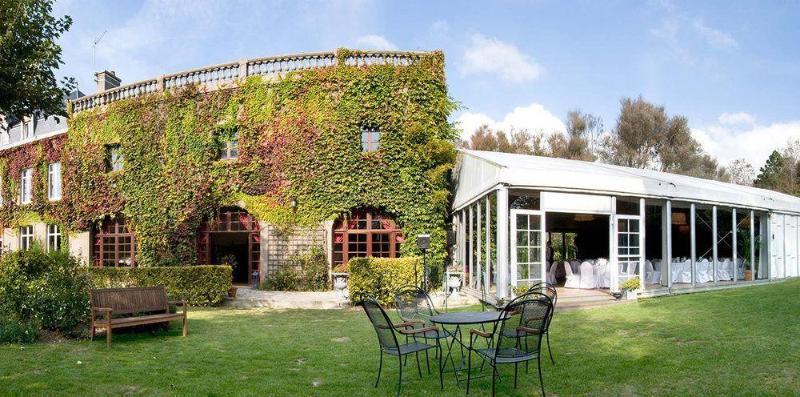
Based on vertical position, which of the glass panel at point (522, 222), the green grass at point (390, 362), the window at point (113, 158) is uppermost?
the window at point (113, 158)

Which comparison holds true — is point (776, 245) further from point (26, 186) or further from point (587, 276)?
point (26, 186)

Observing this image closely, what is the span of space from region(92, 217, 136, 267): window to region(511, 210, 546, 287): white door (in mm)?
13312

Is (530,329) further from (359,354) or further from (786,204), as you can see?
(786,204)

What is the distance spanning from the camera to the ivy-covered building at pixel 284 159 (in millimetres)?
15586

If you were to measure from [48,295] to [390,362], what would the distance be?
17.2ft

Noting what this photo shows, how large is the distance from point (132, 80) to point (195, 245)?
6.15 meters

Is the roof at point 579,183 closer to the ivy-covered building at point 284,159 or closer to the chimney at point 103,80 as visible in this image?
the ivy-covered building at point 284,159

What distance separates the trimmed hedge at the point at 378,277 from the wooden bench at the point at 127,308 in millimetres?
4186

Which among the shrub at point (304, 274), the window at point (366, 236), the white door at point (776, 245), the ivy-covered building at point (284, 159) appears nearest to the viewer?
the white door at point (776, 245)

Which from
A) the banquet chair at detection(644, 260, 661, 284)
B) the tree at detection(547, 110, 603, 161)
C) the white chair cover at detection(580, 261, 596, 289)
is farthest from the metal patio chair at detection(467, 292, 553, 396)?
the tree at detection(547, 110, 603, 161)

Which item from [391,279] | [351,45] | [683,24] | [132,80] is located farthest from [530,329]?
[132,80]

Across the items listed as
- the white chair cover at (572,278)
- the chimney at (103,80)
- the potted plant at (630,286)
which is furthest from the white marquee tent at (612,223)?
the chimney at (103,80)

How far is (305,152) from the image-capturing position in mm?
15805

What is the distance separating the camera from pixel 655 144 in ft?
111
